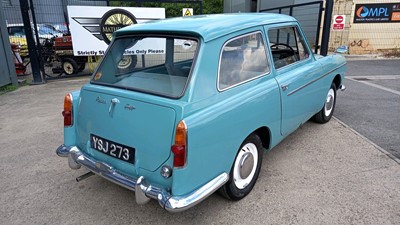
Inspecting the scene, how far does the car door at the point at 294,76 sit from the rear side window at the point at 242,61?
180 millimetres

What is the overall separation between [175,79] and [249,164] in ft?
3.58

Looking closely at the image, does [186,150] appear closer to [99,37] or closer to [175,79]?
[175,79]

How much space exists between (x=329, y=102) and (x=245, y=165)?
8.90ft

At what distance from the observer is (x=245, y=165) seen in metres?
2.79

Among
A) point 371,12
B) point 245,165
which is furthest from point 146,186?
point 371,12

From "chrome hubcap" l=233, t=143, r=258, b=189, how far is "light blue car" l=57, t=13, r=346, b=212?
11 mm

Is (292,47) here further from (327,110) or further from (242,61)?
(327,110)

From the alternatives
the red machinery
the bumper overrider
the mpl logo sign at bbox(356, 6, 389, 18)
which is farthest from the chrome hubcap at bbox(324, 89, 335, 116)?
the mpl logo sign at bbox(356, 6, 389, 18)

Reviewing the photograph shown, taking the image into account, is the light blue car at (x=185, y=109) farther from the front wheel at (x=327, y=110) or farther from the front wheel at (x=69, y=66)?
the front wheel at (x=69, y=66)

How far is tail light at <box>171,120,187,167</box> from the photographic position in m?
2.09

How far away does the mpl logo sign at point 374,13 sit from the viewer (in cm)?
1305

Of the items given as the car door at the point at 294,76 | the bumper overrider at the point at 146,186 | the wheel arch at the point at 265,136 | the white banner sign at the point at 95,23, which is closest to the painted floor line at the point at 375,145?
the car door at the point at 294,76

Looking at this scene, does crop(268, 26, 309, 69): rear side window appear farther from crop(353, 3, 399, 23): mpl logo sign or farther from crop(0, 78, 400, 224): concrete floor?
crop(353, 3, 399, 23): mpl logo sign

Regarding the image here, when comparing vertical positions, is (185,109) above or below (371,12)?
below
